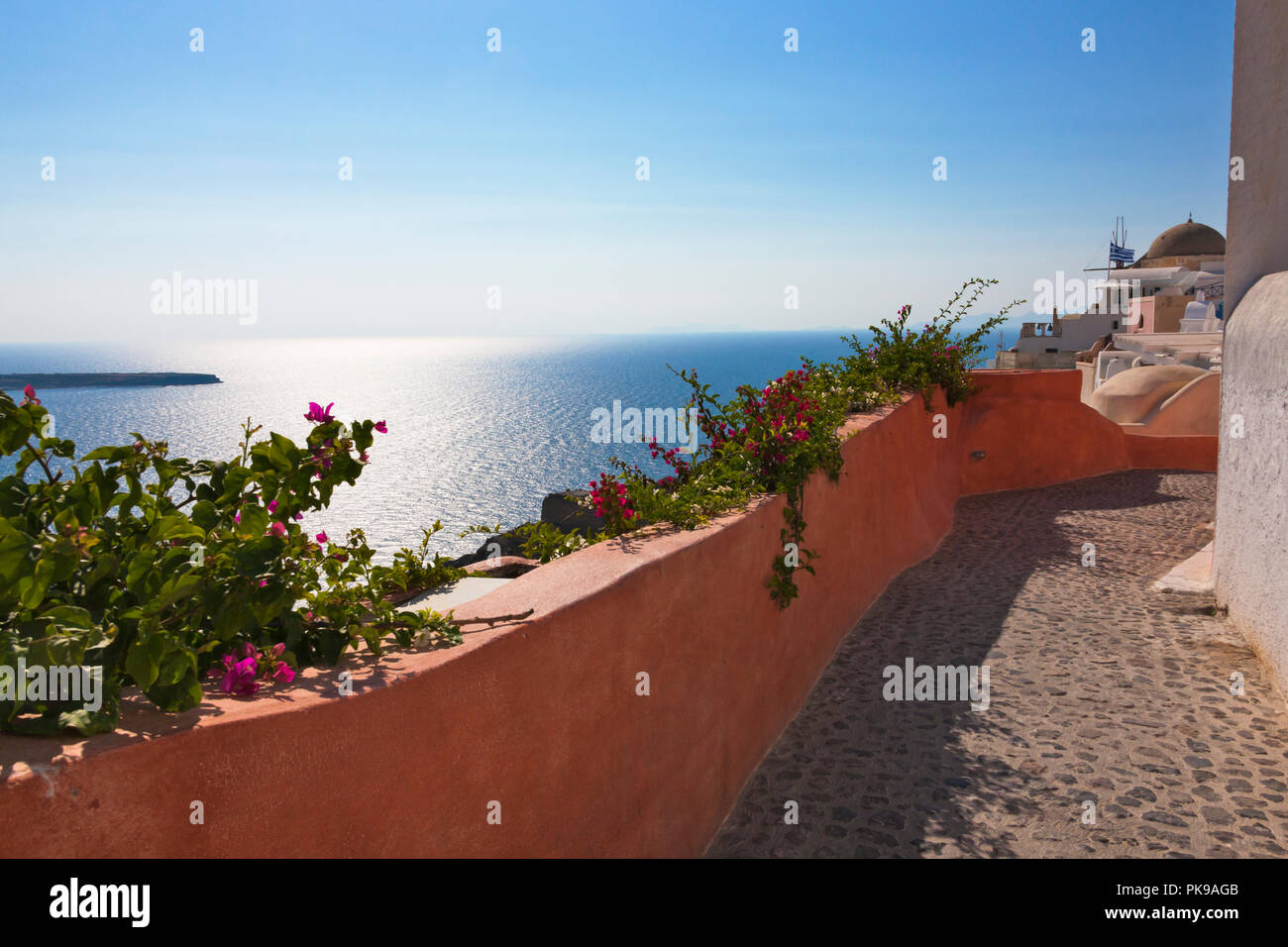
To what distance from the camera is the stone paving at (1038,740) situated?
15.0ft

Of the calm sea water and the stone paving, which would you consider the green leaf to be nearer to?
the stone paving

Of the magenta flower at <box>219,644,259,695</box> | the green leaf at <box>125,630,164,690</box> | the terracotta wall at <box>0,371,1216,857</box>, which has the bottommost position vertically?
the terracotta wall at <box>0,371,1216,857</box>

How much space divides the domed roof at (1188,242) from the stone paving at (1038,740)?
70.8 m

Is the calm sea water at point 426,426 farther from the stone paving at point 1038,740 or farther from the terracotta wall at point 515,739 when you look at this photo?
the stone paving at point 1038,740

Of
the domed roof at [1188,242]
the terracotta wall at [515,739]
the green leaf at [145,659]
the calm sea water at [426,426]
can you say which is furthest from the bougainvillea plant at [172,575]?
the domed roof at [1188,242]

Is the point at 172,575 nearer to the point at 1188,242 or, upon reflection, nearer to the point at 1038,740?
the point at 1038,740

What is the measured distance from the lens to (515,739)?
2908mm

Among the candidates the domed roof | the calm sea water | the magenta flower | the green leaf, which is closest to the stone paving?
the magenta flower

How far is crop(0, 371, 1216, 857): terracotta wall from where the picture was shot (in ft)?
6.18

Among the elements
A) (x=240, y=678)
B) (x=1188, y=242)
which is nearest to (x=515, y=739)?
(x=240, y=678)

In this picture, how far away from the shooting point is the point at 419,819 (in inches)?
98.1

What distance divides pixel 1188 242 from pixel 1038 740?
7599cm

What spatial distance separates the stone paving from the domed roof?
7084 centimetres
